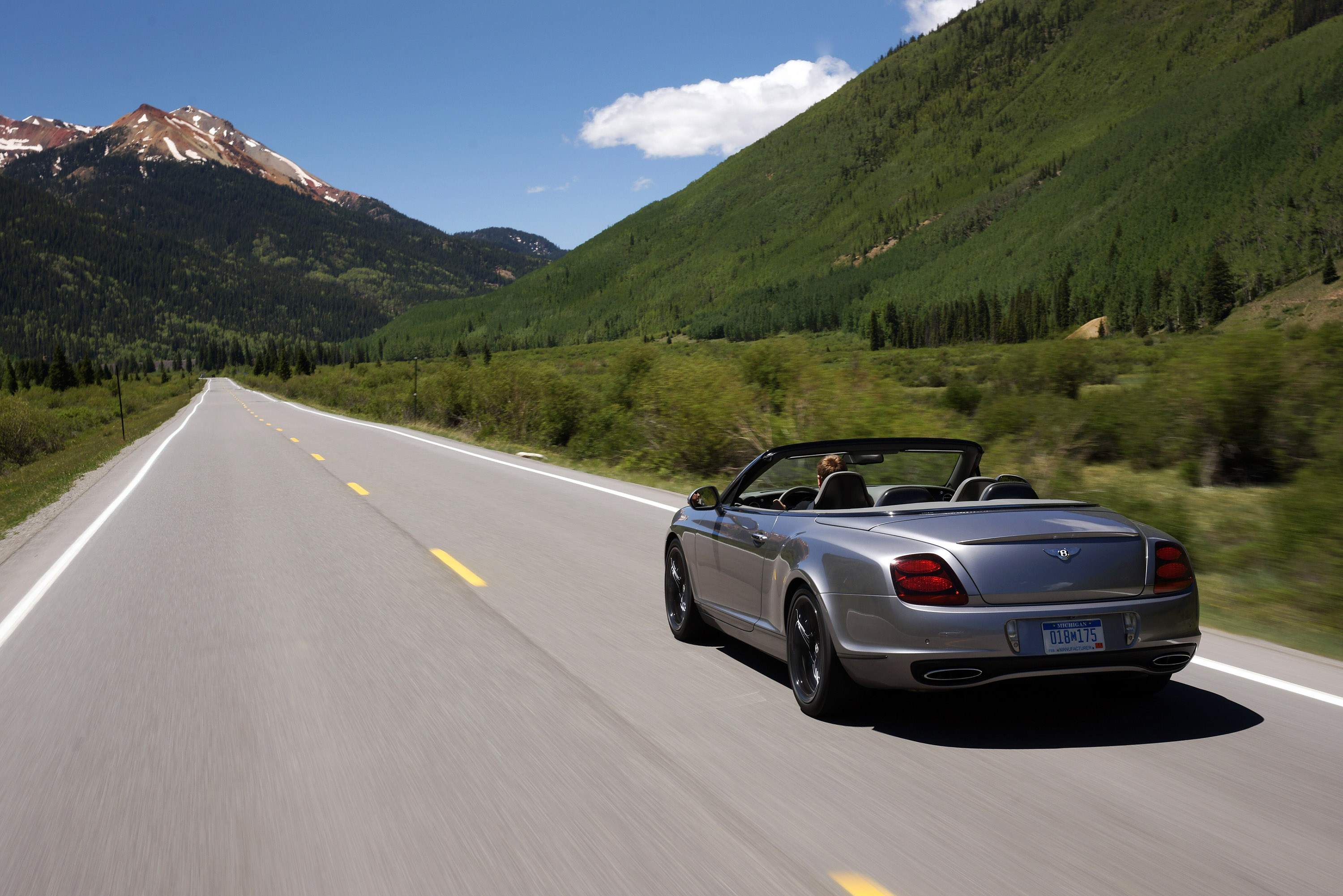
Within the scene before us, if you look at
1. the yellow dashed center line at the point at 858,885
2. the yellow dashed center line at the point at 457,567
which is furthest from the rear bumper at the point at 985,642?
the yellow dashed center line at the point at 457,567

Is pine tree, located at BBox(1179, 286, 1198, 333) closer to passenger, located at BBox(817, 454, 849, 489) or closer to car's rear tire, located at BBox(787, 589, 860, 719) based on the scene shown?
passenger, located at BBox(817, 454, 849, 489)

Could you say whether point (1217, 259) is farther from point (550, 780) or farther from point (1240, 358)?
point (550, 780)

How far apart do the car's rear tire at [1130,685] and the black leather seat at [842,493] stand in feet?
4.60

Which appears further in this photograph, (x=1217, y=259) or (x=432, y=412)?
(x=1217, y=259)

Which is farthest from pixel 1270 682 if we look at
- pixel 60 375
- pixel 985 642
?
pixel 60 375

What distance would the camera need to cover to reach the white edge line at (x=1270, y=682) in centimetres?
480

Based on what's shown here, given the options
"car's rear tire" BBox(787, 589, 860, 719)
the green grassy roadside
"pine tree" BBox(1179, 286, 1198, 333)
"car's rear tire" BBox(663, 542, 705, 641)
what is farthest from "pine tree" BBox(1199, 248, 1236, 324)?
"car's rear tire" BBox(787, 589, 860, 719)

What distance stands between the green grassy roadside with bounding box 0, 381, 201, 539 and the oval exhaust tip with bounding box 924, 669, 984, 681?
→ 40.8ft

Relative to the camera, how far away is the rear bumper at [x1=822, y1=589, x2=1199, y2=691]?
397 centimetres

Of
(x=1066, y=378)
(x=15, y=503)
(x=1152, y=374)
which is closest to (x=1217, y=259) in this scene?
(x=1066, y=378)

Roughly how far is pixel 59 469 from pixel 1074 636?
2796 centimetres

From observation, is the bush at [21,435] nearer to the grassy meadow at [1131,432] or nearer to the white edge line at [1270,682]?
the grassy meadow at [1131,432]

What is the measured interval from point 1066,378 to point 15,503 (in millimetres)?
24621

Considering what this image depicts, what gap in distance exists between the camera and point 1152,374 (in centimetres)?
1852
